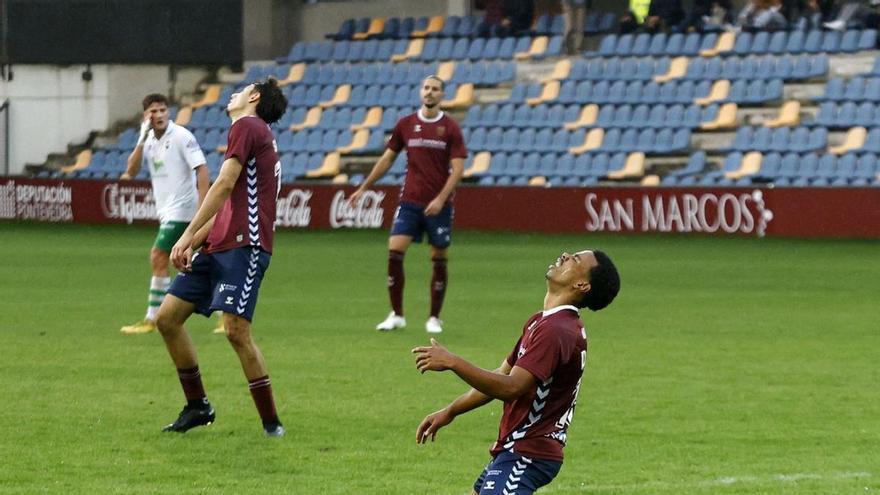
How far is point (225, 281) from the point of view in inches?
359

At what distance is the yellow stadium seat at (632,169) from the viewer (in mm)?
30266

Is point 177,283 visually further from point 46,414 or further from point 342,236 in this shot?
point 342,236

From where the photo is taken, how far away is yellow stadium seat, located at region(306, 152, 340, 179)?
1316 inches

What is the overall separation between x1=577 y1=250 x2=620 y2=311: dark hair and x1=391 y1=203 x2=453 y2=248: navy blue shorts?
A: 861 centimetres

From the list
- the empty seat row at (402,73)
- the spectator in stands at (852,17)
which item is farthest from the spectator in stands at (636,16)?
the spectator in stands at (852,17)

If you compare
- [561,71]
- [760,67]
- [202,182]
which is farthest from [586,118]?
[202,182]

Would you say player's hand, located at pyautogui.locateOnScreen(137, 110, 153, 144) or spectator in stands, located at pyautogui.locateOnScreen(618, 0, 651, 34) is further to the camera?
spectator in stands, located at pyautogui.locateOnScreen(618, 0, 651, 34)

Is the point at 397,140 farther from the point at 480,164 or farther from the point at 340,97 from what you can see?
the point at 340,97

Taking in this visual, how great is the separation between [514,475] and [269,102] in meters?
3.90

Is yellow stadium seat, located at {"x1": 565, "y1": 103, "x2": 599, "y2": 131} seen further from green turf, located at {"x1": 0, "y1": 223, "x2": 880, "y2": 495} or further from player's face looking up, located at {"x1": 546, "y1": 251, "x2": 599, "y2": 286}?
player's face looking up, located at {"x1": 546, "y1": 251, "x2": 599, "y2": 286}

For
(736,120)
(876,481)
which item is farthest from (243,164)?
(736,120)

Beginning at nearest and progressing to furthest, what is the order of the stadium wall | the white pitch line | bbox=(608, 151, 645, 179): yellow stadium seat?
the white pitch line < bbox=(608, 151, 645, 179): yellow stadium seat < the stadium wall

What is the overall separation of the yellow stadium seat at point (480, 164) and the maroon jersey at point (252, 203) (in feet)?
73.6

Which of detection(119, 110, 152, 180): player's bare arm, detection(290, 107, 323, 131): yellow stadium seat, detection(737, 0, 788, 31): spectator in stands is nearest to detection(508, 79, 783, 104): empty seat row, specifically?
detection(737, 0, 788, 31): spectator in stands
